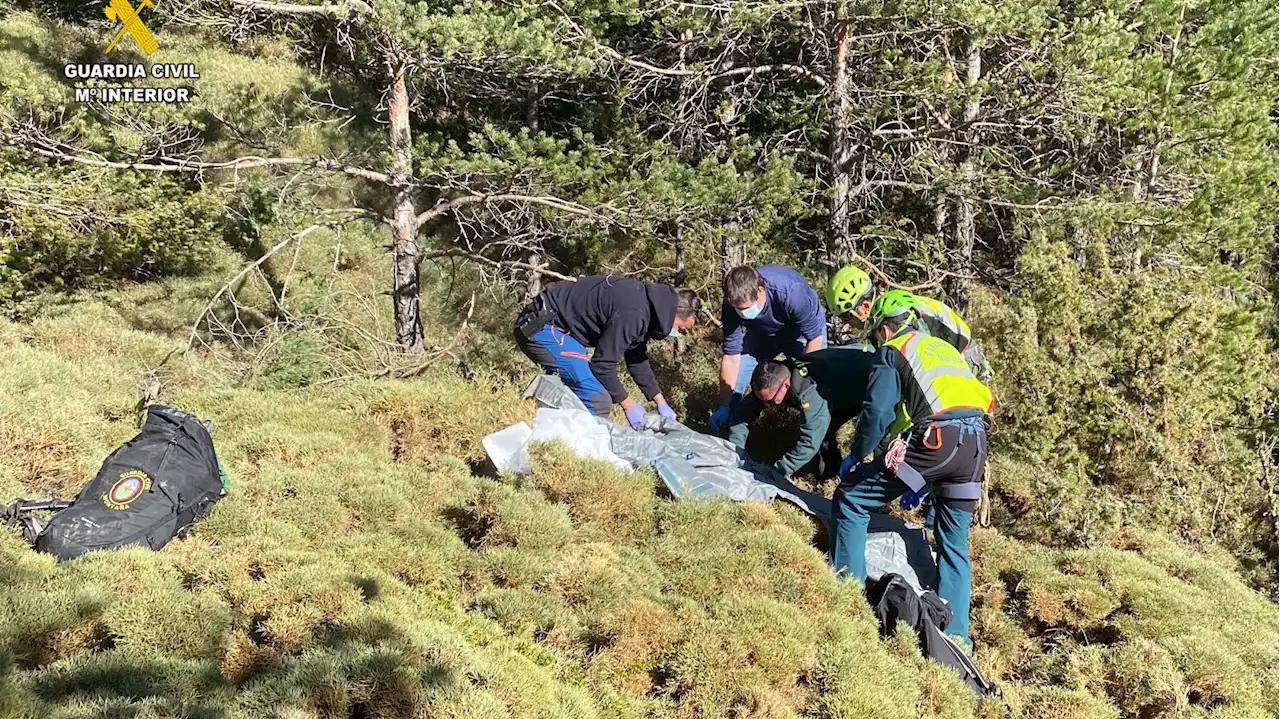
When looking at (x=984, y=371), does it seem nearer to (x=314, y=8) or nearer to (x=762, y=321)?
(x=762, y=321)

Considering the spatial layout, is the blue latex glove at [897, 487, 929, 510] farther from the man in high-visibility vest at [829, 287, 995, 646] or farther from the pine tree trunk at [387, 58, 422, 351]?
the pine tree trunk at [387, 58, 422, 351]

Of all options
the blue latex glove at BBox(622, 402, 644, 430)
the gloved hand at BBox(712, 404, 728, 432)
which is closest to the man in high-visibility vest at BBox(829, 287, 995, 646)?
the gloved hand at BBox(712, 404, 728, 432)

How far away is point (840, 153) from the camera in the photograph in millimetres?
6988

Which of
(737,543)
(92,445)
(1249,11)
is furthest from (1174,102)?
(92,445)

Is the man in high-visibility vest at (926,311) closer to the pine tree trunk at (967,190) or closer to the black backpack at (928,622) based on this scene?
the black backpack at (928,622)

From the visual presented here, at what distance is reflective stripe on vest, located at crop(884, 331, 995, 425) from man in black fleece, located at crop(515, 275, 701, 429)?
166cm

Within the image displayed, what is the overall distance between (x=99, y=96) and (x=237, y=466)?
5.64 meters

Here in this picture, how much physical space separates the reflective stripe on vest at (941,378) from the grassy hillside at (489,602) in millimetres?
1088

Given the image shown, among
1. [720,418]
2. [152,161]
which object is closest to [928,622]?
[720,418]

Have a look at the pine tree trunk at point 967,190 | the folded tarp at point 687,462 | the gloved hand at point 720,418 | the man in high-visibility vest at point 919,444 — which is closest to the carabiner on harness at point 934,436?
the man in high-visibility vest at point 919,444

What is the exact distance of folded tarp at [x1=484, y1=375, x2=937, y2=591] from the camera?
4.69 m

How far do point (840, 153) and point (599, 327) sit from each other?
3237 millimetres

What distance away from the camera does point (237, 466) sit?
468 centimetres

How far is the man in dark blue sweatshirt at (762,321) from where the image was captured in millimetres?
5113
